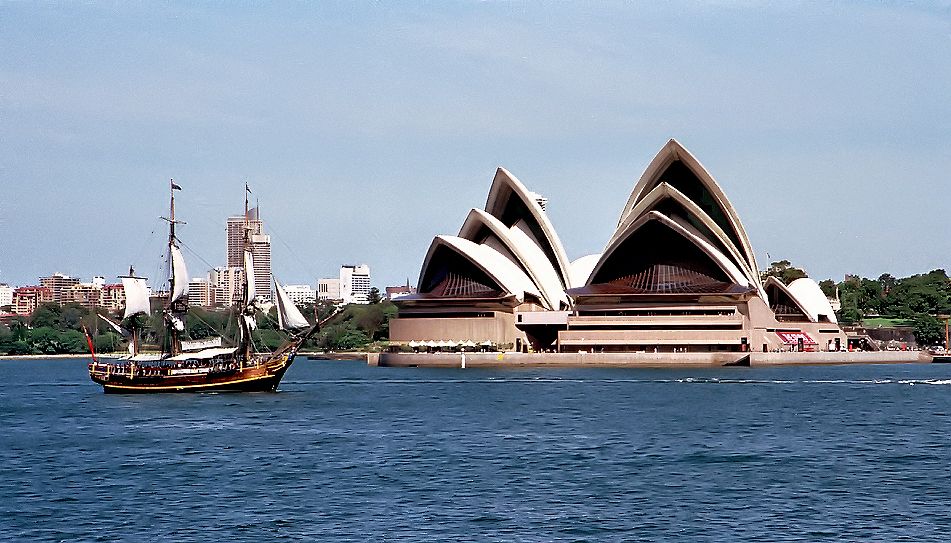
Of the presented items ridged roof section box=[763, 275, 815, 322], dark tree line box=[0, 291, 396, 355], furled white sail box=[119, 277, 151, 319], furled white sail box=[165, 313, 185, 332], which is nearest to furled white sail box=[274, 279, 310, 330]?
furled white sail box=[165, 313, 185, 332]

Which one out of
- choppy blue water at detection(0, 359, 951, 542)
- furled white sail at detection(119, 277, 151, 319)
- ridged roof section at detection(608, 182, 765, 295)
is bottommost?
choppy blue water at detection(0, 359, 951, 542)

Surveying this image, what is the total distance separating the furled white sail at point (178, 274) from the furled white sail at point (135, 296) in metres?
2.83

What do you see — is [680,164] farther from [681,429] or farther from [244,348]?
[681,429]

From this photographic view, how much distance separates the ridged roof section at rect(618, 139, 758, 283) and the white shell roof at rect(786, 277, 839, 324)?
1322cm

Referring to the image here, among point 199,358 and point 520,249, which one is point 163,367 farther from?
point 520,249

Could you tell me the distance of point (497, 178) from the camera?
116688 millimetres

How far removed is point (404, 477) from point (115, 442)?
14.1m

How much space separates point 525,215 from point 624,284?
1388cm

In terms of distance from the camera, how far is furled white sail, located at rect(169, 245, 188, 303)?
7025 cm

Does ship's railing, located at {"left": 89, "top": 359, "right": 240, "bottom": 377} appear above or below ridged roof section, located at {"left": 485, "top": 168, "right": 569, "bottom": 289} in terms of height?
below

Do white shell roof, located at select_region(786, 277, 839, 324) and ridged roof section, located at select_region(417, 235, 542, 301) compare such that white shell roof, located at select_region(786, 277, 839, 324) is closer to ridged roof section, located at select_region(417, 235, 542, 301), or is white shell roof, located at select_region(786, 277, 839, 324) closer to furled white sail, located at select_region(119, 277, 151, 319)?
ridged roof section, located at select_region(417, 235, 542, 301)

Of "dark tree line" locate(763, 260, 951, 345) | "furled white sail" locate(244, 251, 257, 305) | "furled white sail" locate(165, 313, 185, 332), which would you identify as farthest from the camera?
"dark tree line" locate(763, 260, 951, 345)

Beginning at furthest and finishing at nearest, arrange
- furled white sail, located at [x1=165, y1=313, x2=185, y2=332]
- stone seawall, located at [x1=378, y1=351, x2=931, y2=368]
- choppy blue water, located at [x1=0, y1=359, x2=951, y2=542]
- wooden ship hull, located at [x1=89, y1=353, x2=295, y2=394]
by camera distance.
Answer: stone seawall, located at [x1=378, y1=351, x2=931, y2=368] < furled white sail, located at [x1=165, y1=313, x2=185, y2=332] < wooden ship hull, located at [x1=89, y1=353, x2=295, y2=394] < choppy blue water, located at [x1=0, y1=359, x2=951, y2=542]

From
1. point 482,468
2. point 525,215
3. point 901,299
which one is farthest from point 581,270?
point 482,468
